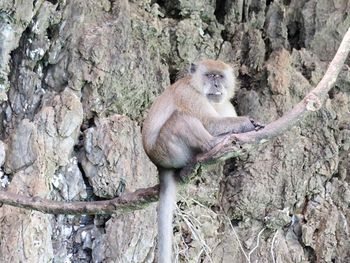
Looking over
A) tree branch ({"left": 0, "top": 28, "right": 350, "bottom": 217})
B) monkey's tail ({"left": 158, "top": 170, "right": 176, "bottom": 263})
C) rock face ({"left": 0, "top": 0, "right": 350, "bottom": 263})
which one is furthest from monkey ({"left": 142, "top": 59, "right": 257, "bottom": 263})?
rock face ({"left": 0, "top": 0, "right": 350, "bottom": 263})

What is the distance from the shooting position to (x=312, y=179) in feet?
20.6

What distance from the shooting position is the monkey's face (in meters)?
4.04

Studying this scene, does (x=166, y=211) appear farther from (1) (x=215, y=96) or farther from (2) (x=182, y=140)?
(1) (x=215, y=96)

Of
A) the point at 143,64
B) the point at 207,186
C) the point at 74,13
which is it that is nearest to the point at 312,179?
the point at 207,186

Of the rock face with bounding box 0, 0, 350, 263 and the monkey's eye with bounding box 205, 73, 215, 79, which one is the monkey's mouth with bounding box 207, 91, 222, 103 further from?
the rock face with bounding box 0, 0, 350, 263

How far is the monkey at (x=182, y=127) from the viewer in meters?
3.63

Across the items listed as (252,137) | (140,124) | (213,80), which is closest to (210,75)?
(213,80)

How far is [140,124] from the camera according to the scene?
19.6 feet

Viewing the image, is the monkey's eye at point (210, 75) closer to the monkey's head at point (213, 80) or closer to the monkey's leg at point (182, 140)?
the monkey's head at point (213, 80)

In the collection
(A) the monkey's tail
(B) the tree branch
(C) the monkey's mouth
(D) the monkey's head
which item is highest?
(D) the monkey's head

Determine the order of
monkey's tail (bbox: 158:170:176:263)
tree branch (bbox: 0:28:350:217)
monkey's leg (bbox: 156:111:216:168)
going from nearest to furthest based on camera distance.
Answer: tree branch (bbox: 0:28:350:217) → monkey's tail (bbox: 158:170:176:263) → monkey's leg (bbox: 156:111:216:168)

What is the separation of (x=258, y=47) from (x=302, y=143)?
0.89 m

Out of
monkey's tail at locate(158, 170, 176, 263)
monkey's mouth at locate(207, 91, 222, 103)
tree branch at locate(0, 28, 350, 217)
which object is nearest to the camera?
tree branch at locate(0, 28, 350, 217)

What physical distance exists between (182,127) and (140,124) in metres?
2.26
